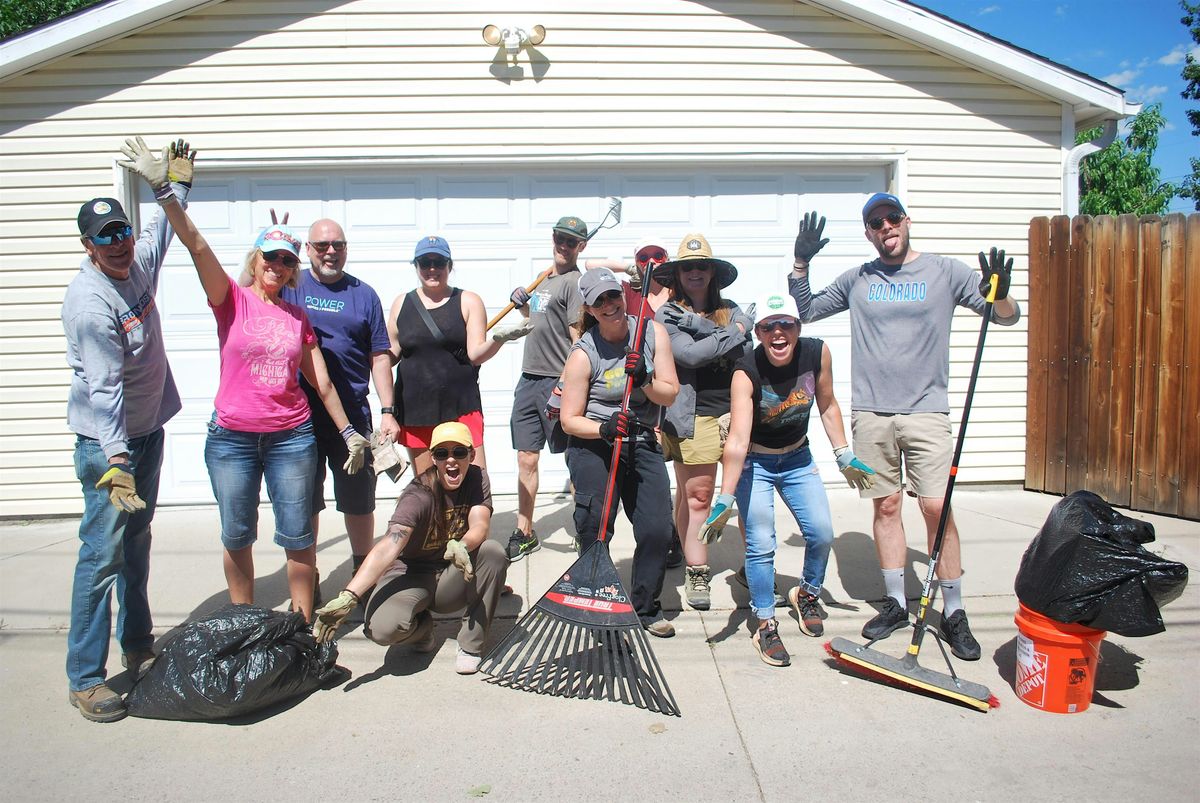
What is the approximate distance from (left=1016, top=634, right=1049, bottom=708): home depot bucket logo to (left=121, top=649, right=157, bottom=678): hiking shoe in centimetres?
363

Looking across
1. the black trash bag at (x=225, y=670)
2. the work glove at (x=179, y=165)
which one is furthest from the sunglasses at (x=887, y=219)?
the black trash bag at (x=225, y=670)

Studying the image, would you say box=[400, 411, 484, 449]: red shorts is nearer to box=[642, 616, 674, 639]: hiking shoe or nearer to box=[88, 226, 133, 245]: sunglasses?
box=[642, 616, 674, 639]: hiking shoe

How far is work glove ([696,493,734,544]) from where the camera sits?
3.57 meters

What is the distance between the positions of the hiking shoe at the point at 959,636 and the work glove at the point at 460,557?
217 centimetres

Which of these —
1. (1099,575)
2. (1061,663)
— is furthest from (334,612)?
(1099,575)

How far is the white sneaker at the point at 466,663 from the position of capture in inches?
143

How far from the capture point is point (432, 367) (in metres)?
4.41

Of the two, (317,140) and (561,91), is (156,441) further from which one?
(561,91)

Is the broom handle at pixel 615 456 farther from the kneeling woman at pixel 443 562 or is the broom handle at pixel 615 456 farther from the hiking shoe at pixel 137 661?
the hiking shoe at pixel 137 661

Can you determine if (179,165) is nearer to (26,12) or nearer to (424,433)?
(424,433)

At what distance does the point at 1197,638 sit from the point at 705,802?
8.97 ft

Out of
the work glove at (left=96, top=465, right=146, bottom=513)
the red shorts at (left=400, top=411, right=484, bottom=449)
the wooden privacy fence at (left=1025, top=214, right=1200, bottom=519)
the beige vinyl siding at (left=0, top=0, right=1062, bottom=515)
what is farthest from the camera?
the beige vinyl siding at (left=0, top=0, right=1062, bottom=515)

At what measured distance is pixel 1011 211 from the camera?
6812 millimetres

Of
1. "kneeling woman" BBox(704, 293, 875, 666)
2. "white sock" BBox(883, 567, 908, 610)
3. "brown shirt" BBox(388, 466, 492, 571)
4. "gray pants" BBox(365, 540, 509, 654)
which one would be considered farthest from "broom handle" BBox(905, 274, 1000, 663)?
"brown shirt" BBox(388, 466, 492, 571)
